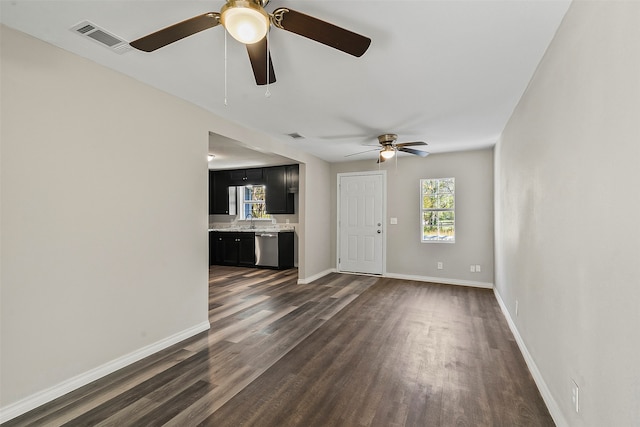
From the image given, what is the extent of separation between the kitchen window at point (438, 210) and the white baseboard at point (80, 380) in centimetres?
442

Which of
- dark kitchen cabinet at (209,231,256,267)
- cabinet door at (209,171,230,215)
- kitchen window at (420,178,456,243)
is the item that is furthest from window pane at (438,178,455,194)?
cabinet door at (209,171,230,215)

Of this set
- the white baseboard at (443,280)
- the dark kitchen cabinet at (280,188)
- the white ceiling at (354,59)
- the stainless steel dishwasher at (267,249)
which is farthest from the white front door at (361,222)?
the white ceiling at (354,59)

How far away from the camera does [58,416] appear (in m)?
1.92

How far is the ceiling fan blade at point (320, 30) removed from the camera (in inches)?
56.8

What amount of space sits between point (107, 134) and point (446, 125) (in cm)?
367

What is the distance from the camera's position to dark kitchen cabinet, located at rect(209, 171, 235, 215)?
798 centimetres

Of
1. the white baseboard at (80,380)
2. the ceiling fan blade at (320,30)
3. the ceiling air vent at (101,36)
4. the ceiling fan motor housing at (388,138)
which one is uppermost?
the ceiling air vent at (101,36)

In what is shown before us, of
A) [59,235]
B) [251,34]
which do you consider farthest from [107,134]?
[251,34]

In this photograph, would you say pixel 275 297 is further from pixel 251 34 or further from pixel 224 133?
pixel 251 34

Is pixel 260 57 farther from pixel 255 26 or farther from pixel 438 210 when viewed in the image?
pixel 438 210

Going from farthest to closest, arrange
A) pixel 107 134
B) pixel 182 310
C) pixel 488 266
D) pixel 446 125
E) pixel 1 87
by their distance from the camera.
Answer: pixel 488 266 → pixel 446 125 → pixel 182 310 → pixel 107 134 → pixel 1 87

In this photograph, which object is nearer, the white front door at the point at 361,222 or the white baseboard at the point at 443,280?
the white baseboard at the point at 443,280

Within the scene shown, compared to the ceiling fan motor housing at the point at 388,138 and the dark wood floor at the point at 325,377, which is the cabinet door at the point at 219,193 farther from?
the ceiling fan motor housing at the point at 388,138

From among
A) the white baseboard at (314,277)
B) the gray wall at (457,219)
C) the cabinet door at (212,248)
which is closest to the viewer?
the gray wall at (457,219)
